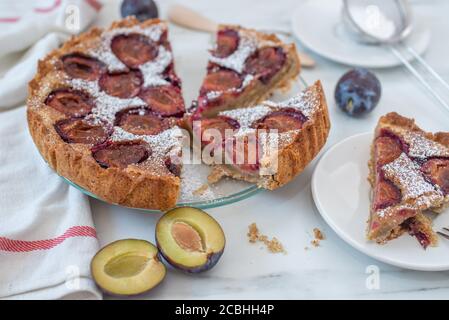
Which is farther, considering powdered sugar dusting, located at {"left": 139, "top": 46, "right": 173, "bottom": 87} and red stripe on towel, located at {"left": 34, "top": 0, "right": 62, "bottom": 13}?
red stripe on towel, located at {"left": 34, "top": 0, "right": 62, "bottom": 13}

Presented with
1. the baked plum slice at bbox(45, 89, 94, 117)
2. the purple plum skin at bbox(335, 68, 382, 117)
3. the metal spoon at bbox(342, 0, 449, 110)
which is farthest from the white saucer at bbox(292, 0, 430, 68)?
the baked plum slice at bbox(45, 89, 94, 117)

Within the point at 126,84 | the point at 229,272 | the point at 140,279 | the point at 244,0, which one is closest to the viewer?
the point at 140,279

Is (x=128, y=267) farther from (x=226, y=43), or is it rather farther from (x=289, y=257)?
(x=226, y=43)

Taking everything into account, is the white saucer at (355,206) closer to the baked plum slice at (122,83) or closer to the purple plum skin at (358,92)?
the purple plum skin at (358,92)

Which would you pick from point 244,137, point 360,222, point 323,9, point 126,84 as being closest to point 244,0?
point 323,9

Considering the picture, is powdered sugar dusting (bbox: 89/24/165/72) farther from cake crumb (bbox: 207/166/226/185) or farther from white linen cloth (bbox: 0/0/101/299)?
cake crumb (bbox: 207/166/226/185)

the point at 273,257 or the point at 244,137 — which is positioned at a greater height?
the point at 244,137
